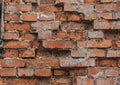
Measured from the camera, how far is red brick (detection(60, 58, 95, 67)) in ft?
9.18

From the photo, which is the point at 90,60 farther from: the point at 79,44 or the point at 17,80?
the point at 17,80

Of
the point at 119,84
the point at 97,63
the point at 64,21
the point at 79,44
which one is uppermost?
the point at 64,21

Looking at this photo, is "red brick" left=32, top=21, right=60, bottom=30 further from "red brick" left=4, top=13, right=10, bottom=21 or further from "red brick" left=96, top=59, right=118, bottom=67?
"red brick" left=96, top=59, right=118, bottom=67

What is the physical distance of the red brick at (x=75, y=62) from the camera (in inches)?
110

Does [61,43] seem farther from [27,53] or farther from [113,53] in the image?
[113,53]

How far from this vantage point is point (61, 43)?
282 centimetres

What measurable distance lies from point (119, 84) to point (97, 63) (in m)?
0.27

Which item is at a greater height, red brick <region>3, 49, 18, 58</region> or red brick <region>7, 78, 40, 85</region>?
red brick <region>3, 49, 18, 58</region>

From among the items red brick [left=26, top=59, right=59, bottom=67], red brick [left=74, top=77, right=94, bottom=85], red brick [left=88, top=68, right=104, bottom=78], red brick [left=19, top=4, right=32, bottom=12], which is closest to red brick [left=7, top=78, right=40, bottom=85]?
red brick [left=26, top=59, right=59, bottom=67]

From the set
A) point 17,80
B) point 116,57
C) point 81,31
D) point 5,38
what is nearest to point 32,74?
point 17,80

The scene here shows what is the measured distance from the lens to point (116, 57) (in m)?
2.82

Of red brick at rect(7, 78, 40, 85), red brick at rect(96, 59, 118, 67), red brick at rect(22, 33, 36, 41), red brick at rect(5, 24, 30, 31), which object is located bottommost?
red brick at rect(7, 78, 40, 85)

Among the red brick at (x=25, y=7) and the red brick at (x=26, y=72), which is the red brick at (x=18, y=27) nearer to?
the red brick at (x=25, y=7)

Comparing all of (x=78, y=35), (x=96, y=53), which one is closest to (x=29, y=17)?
(x=78, y=35)
